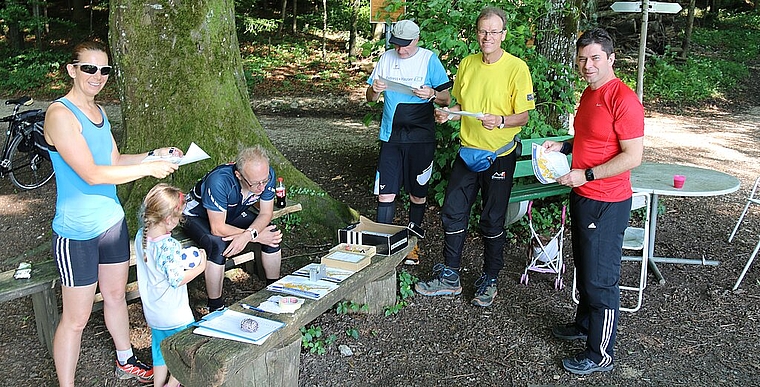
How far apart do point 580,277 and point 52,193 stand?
242 inches

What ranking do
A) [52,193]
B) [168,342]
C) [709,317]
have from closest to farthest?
[168,342] < [709,317] < [52,193]

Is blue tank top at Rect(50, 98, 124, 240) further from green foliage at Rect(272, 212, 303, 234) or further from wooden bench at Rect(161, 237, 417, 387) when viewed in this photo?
green foliage at Rect(272, 212, 303, 234)

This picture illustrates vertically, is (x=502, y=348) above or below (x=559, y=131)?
below

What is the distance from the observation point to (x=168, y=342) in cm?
291

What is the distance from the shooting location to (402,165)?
493 centimetres

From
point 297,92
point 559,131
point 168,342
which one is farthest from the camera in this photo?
point 297,92

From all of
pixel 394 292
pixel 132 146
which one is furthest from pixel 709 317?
pixel 132 146

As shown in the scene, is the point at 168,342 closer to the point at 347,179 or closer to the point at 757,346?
the point at 757,346

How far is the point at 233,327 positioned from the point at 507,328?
1.93 meters

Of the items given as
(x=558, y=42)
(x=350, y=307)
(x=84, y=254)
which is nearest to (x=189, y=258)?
(x=84, y=254)

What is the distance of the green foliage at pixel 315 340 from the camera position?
3.82 metres

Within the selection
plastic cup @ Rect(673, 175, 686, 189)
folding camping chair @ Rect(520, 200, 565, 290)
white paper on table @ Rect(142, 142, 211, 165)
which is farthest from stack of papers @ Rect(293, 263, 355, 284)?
plastic cup @ Rect(673, 175, 686, 189)

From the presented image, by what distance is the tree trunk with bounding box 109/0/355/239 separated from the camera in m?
4.84

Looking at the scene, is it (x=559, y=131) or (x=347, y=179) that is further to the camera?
(x=347, y=179)
